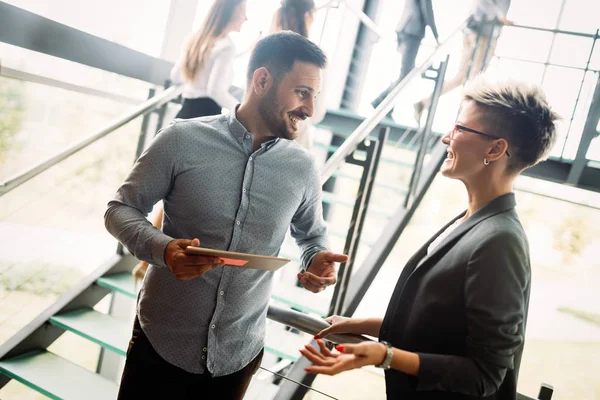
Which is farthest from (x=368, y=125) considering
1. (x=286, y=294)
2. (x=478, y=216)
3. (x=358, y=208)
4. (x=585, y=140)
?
(x=585, y=140)

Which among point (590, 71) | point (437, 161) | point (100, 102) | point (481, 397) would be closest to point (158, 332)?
point (481, 397)

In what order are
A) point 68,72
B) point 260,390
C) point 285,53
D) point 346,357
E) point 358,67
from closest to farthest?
point 346,357
point 285,53
point 260,390
point 68,72
point 358,67

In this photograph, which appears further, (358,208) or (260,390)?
(358,208)

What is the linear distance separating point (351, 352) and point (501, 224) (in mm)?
406

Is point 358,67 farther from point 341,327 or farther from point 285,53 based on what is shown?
point 341,327

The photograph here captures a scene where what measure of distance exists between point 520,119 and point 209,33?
5.86 ft

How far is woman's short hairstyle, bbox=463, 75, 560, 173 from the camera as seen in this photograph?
110 centimetres

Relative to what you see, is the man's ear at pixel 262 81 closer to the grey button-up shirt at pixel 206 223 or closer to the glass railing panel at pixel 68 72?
the grey button-up shirt at pixel 206 223

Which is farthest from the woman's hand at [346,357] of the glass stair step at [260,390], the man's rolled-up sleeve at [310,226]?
the glass stair step at [260,390]

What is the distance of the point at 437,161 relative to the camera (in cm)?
350

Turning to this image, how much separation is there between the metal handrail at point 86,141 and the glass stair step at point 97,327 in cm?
82

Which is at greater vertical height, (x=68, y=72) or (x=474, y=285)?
(x=68, y=72)

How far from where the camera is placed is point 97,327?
8.81 feet

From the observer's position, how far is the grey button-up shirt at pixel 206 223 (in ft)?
4.42
